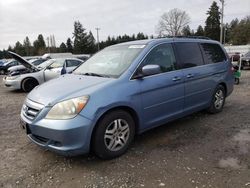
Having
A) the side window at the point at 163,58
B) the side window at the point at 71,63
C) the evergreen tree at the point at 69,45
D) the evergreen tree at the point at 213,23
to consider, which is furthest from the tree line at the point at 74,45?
the side window at the point at 163,58

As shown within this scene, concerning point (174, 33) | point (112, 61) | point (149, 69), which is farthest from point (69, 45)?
point (149, 69)

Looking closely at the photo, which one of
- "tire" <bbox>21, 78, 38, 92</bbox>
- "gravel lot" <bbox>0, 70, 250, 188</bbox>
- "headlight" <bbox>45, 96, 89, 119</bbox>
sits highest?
"headlight" <bbox>45, 96, 89, 119</bbox>

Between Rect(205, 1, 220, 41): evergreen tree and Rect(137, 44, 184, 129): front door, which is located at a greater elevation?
Rect(205, 1, 220, 41): evergreen tree

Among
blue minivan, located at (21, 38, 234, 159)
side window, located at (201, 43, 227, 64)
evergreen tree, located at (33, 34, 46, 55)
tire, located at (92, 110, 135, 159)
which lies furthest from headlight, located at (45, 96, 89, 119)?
evergreen tree, located at (33, 34, 46, 55)

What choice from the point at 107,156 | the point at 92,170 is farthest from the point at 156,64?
the point at 92,170

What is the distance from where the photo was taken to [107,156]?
3473 millimetres

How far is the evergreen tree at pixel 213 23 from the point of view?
199 feet

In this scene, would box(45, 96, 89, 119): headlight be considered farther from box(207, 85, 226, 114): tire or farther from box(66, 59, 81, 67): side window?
box(66, 59, 81, 67): side window

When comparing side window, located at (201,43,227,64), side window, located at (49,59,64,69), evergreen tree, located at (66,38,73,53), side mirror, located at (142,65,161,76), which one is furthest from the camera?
evergreen tree, located at (66,38,73,53)

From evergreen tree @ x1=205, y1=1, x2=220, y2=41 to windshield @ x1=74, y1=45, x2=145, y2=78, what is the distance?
61.2m

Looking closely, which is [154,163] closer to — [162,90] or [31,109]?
[162,90]

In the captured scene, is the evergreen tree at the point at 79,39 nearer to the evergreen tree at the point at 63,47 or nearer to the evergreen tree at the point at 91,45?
the evergreen tree at the point at 91,45

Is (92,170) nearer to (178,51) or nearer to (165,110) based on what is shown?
(165,110)

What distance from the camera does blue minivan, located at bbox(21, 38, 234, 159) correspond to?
3164 millimetres
